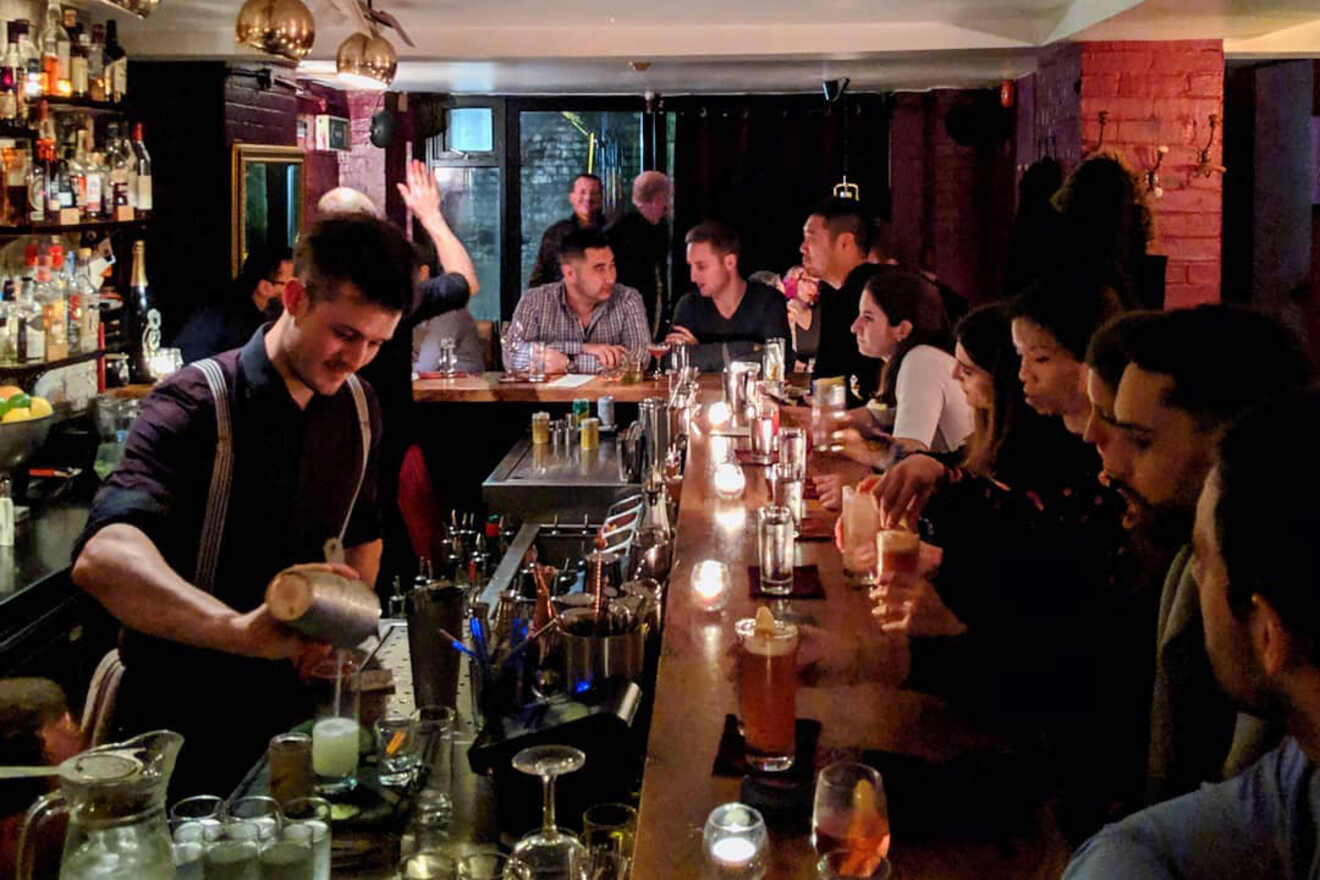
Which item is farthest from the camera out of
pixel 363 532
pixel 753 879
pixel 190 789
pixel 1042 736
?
pixel 363 532

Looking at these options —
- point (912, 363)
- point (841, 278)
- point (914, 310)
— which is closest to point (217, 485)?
point (912, 363)

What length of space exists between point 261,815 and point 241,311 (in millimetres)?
4280

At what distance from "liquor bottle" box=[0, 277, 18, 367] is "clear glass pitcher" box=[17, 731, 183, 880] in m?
3.86

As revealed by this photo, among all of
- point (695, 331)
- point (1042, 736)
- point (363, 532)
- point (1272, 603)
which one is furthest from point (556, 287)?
point (1272, 603)

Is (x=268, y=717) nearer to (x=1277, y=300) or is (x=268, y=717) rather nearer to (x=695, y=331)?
(x=695, y=331)

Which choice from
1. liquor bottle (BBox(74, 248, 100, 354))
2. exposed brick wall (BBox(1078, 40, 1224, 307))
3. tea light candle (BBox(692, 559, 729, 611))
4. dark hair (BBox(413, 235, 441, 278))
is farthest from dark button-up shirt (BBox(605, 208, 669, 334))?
tea light candle (BBox(692, 559, 729, 611))

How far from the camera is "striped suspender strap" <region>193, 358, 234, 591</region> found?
95.7 inches

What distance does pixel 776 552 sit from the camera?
255 cm

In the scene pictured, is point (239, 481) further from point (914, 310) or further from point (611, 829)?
point (914, 310)

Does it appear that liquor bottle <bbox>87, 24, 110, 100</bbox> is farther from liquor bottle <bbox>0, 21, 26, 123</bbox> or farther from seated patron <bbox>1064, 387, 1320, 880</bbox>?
seated patron <bbox>1064, 387, 1320, 880</bbox>

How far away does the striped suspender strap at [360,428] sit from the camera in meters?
2.73

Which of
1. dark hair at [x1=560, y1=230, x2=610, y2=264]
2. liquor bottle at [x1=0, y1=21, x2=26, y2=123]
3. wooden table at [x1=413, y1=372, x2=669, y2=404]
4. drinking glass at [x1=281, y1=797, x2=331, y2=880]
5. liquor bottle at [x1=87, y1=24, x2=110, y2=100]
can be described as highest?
liquor bottle at [x1=87, y1=24, x2=110, y2=100]

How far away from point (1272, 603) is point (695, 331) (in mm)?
5934

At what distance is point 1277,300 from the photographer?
845 cm
